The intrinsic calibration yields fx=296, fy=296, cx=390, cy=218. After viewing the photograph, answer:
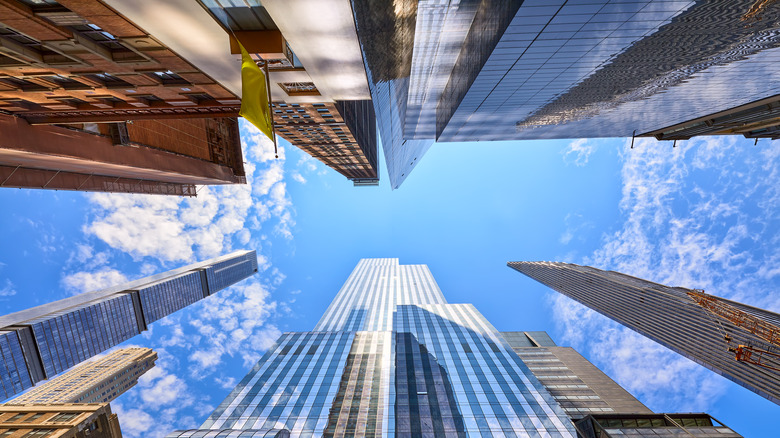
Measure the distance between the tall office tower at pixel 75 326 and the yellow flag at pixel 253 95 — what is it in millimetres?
152486

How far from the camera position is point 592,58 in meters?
19.0

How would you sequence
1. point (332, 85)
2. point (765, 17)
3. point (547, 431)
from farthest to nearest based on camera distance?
point (547, 431) < point (332, 85) < point (765, 17)

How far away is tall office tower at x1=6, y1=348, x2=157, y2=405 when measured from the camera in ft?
506

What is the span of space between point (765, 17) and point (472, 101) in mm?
17693

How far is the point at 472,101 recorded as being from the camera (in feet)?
93.1

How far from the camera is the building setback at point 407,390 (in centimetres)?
3812

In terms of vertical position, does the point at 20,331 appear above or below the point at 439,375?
below

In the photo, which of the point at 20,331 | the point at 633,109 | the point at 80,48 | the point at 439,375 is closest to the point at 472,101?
the point at 633,109

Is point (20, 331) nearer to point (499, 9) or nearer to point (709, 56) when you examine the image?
point (499, 9)

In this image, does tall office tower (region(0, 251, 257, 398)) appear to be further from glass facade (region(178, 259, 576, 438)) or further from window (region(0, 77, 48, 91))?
window (region(0, 77, 48, 91))

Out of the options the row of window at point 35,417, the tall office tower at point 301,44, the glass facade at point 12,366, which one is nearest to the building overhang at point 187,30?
the tall office tower at point 301,44

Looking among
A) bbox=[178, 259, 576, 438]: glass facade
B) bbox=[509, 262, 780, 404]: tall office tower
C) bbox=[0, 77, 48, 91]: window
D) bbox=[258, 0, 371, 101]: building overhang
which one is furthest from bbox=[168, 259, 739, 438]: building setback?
bbox=[258, 0, 371, 101]: building overhang

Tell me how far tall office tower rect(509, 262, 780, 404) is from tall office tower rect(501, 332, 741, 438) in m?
21.0

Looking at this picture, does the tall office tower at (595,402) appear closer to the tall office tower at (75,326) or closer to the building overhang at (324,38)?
the building overhang at (324,38)
